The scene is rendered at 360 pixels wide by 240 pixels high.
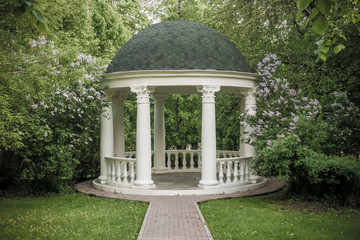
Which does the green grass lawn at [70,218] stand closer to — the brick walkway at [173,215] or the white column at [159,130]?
the brick walkway at [173,215]

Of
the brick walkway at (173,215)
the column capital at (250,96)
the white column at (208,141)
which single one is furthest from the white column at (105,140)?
the column capital at (250,96)

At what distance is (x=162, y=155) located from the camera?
21.7 m

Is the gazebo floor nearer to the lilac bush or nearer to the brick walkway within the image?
the brick walkway

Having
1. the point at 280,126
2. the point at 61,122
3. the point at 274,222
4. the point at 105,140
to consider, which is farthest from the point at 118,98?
the point at 274,222

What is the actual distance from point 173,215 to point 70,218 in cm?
281

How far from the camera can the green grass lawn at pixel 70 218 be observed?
10.6 meters

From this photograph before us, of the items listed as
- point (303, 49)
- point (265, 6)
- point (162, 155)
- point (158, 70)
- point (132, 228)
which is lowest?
point (132, 228)

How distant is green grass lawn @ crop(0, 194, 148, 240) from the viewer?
1056cm

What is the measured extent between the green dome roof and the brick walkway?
4.45 meters

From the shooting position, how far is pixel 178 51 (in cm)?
1614

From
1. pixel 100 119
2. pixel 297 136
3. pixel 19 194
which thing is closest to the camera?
pixel 297 136

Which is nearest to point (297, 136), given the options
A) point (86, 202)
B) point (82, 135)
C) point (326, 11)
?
point (86, 202)

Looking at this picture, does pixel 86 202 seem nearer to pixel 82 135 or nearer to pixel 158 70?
pixel 82 135

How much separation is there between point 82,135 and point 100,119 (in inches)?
39.0
